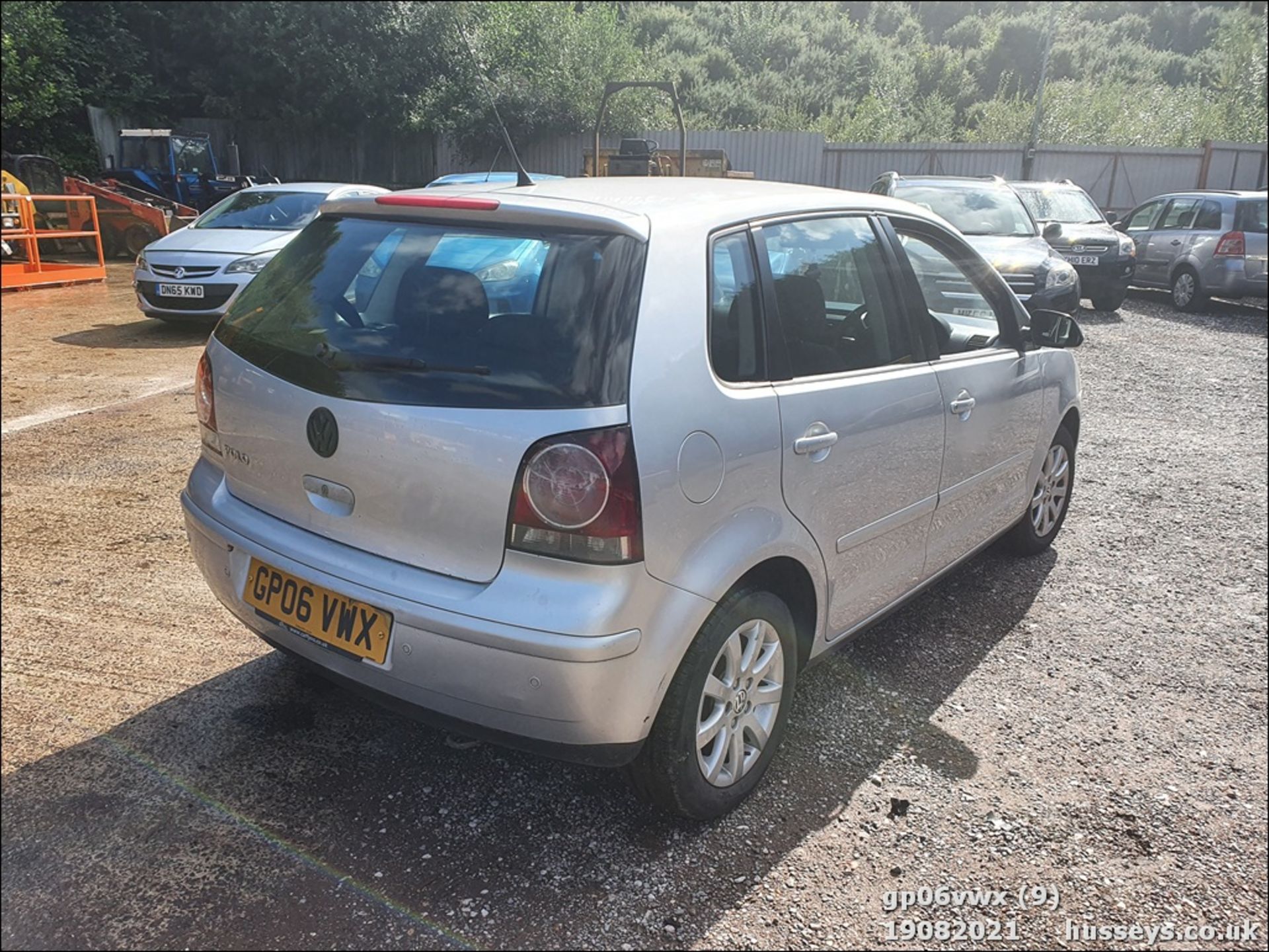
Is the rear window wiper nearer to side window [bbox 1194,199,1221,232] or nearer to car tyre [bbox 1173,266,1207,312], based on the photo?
car tyre [bbox 1173,266,1207,312]

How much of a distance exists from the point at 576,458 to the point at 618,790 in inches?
45.1

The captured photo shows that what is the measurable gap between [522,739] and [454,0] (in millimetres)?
28248

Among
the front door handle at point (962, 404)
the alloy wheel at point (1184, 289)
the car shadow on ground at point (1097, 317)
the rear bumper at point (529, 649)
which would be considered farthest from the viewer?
the alloy wheel at point (1184, 289)

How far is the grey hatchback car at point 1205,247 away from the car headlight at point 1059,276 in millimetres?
4193

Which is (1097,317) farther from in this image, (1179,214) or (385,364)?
(385,364)

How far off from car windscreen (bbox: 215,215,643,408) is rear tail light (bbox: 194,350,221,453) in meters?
0.14

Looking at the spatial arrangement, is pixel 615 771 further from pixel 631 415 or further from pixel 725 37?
pixel 725 37

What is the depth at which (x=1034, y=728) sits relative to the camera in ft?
10.7

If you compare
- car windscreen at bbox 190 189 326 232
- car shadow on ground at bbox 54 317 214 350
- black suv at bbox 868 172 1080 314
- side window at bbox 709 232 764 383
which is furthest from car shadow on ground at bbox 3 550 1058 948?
car windscreen at bbox 190 189 326 232

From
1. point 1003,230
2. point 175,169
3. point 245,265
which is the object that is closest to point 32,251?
point 245,265

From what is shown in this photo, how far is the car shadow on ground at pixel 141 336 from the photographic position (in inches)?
369

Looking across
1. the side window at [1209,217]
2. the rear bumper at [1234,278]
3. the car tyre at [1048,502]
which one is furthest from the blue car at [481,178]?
the side window at [1209,217]

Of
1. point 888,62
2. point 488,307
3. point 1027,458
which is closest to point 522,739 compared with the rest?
point 488,307

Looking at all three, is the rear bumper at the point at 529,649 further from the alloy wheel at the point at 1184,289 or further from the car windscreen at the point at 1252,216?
the car windscreen at the point at 1252,216
